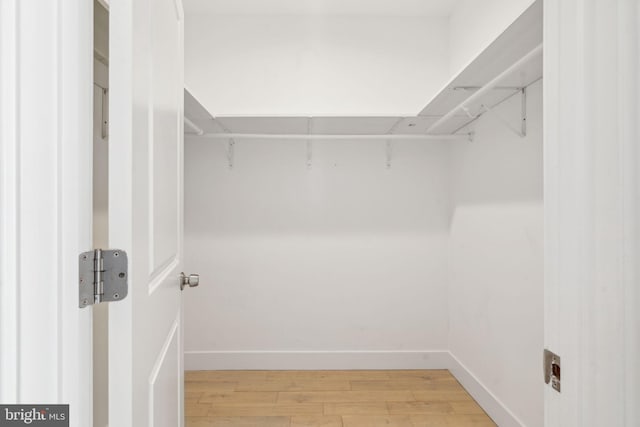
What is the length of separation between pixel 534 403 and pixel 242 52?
2.88 metres

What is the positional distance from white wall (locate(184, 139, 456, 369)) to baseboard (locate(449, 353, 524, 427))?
0.23 metres

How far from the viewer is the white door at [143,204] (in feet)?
2.10

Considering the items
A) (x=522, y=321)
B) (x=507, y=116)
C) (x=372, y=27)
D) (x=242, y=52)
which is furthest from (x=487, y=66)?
(x=242, y=52)

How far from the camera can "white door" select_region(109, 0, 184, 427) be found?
2.10 ft

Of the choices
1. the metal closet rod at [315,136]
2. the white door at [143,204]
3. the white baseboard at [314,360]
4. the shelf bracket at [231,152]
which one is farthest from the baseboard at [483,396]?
the shelf bracket at [231,152]

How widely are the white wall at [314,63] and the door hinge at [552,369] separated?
2.37 m

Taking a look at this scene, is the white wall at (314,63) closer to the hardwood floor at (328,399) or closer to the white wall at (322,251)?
the white wall at (322,251)

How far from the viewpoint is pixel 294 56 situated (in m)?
2.91

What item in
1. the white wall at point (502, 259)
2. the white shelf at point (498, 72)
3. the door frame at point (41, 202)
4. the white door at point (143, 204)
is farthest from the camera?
the white wall at point (502, 259)

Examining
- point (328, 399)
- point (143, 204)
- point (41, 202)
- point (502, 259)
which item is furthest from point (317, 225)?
point (41, 202)

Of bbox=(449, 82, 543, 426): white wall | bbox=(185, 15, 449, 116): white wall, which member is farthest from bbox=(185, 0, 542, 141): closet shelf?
bbox=(185, 15, 449, 116): white wall

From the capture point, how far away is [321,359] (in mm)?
2924

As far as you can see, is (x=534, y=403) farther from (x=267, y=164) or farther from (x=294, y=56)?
(x=294, y=56)

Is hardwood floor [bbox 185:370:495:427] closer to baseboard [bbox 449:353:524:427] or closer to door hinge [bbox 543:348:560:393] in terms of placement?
baseboard [bbox 449:353:524:427]
